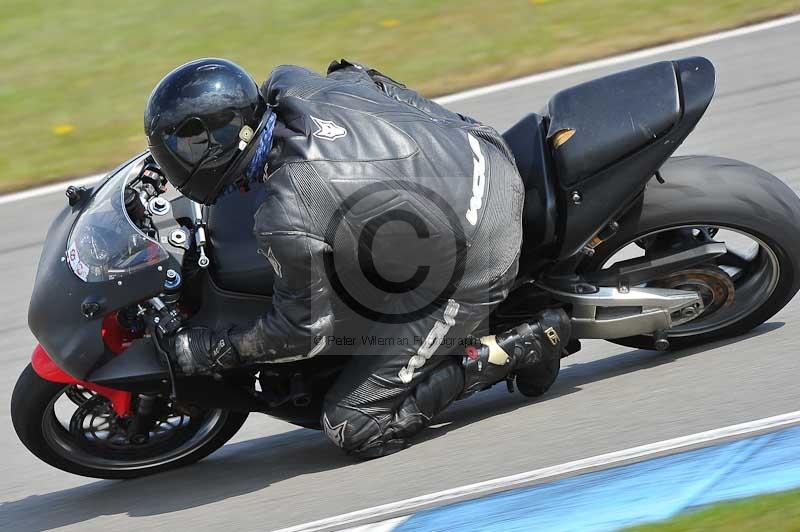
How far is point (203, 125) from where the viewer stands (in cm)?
355

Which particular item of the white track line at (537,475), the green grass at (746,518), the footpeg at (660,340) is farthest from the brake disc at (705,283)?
the green grass at (746,518)

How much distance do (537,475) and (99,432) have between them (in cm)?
170

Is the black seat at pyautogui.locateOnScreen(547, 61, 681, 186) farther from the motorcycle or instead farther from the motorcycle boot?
the motorcycle boot

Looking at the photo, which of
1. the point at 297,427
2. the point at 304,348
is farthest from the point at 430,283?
the point at 297,427

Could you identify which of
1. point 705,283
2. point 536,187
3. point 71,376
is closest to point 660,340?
point 705,283

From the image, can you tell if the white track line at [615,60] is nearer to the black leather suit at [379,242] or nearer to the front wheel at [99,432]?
the black leather suit at [379,242]

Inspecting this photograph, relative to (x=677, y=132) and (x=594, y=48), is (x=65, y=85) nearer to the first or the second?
(x=594, y=48)

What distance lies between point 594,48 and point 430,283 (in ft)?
15.7

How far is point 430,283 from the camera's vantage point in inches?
157

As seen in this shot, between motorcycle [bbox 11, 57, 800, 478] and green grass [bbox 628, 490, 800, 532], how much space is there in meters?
1.11

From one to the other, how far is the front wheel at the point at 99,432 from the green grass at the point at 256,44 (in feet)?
11.9

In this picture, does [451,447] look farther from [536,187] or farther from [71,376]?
[71,376]

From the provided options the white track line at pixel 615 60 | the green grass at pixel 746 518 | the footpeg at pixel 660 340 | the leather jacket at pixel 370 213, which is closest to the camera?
the green grass at pixel 746 518

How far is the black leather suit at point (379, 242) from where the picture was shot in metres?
3.69
